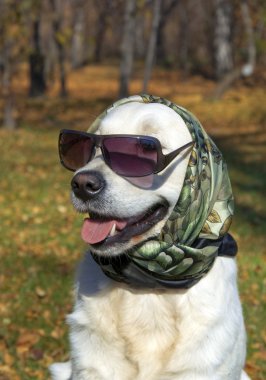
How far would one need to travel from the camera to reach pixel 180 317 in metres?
3.14

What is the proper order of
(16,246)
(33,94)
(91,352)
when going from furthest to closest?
(33,94), (16,246), (91,352)

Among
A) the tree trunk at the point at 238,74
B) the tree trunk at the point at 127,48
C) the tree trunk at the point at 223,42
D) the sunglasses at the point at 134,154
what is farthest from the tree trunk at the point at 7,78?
the sunglasses at the point at 134,154

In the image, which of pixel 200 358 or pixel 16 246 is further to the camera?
pixel 16 246

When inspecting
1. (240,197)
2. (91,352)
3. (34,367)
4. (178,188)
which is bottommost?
(240,197)

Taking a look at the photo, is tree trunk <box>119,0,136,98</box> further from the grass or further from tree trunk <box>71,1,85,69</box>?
tree trunk <box>71,1,85,69</box>

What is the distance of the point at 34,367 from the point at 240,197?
642 centimetres

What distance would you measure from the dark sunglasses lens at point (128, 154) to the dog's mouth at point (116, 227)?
17cm

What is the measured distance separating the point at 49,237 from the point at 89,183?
223 inches

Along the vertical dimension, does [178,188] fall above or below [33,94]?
above

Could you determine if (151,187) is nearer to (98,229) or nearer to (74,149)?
(98,229)

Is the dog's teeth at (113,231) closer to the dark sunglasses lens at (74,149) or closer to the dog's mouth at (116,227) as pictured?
the dog's mouth at (116,227)

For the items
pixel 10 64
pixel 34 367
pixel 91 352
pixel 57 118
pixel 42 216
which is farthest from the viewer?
pixel 57 118

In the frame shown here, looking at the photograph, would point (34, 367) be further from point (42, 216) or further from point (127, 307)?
point (42, 216)

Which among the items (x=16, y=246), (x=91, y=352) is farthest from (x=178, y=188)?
(x=16, y=246)
